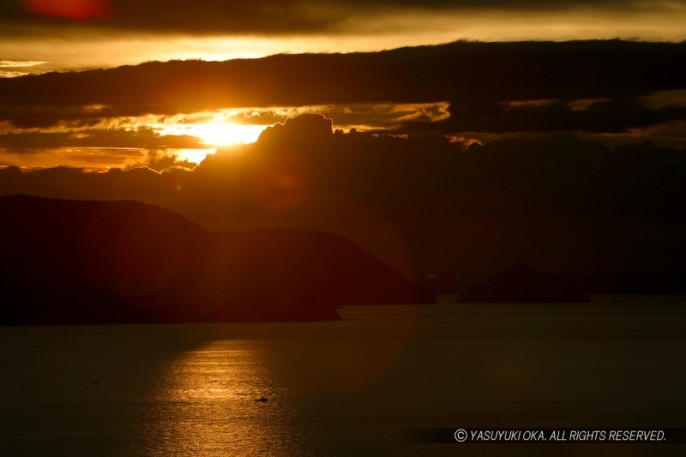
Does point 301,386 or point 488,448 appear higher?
point 488,448

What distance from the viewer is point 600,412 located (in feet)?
149

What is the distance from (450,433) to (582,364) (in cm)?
4587

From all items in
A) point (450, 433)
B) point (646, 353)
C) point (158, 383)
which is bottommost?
point (646, 353)

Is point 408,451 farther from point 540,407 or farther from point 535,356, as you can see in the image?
point 535,356

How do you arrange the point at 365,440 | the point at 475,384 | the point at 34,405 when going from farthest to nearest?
the point at 475,384
the point at 34,405
the point at 365,440

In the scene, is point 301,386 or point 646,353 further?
point 646,353

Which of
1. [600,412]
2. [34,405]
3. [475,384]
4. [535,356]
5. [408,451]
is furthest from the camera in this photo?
[535,356]

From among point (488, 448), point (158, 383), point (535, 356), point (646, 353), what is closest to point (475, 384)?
point (158, 383)

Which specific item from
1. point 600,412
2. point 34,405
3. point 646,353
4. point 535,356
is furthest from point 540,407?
point 646,353

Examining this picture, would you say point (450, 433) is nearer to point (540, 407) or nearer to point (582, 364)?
point (540, 407)

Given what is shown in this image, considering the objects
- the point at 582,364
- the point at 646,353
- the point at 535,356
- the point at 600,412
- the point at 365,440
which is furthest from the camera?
the point at 646,353

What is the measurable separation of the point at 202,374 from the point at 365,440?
38186 millimetres

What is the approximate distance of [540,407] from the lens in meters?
47.0

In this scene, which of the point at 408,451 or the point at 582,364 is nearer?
the point at 408,451
